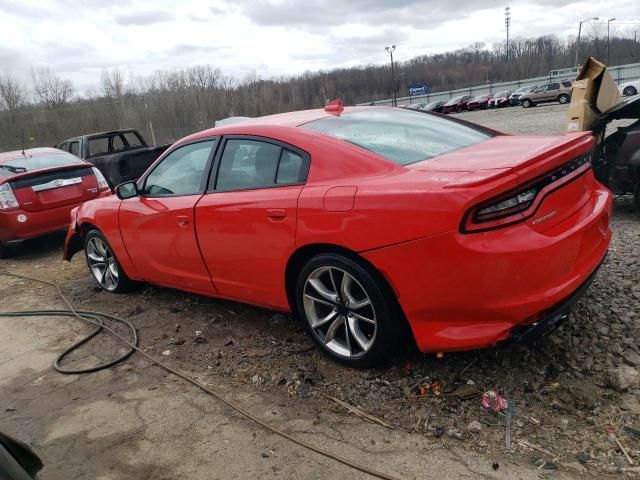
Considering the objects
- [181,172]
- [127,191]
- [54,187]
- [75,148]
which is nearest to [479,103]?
[75,148]

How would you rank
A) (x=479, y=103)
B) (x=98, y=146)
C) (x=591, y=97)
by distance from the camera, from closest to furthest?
(x=591, y=97)
(x=98, y=146)
(x=479, y=103)

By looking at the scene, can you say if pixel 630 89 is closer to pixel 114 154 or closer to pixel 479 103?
pixel 479 103

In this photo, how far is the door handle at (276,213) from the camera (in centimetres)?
308

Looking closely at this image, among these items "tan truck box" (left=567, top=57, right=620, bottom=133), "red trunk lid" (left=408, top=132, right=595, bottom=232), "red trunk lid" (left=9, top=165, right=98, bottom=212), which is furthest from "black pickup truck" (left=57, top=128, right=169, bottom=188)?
"red trunk lid" (left=408, top=132, right=595, bottom=232)

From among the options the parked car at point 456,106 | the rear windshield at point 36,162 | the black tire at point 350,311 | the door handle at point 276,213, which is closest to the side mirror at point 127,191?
the door handle at point 276,213

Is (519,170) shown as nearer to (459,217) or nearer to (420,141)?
(459,217)

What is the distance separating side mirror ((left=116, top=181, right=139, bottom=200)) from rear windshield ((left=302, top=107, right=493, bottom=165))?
183 cm

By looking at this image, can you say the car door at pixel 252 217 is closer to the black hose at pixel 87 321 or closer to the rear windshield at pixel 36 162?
the black hose at pixel 87 321

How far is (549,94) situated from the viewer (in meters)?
37.8

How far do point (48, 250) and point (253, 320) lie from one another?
16.9ft

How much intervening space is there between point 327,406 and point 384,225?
1068mm

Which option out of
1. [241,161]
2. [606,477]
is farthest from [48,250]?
[606,477]

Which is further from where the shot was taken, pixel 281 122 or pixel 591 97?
pixel 591 97

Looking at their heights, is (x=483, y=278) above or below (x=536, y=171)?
below
